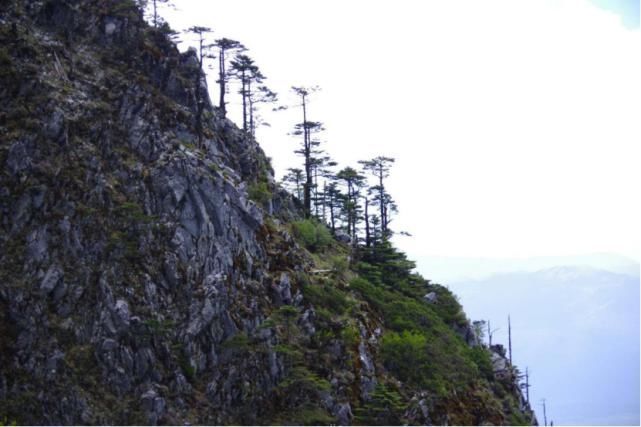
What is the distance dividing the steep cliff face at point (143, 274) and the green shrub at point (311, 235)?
4305 millimetres

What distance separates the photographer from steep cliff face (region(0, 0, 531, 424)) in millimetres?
28172

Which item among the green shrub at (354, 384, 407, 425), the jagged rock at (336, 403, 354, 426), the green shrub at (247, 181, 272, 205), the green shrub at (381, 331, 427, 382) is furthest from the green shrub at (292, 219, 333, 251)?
the jagged rock at (336, 403, 354, 426)

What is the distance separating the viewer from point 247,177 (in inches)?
1731

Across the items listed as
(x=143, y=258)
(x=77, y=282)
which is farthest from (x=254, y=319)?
(x=77, y=282)

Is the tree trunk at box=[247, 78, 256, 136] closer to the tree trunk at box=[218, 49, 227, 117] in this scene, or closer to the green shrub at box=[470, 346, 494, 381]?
the tree trunk at box=[218, 49, 227, 117]

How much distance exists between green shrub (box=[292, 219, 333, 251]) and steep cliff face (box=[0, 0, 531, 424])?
169 inches

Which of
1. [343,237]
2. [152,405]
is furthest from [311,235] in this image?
[152,405]

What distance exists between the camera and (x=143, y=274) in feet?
103

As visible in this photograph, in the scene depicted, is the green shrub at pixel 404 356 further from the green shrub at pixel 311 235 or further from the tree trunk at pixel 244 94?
the tree trunk at pixel 244 94

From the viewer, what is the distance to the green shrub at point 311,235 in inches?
1797

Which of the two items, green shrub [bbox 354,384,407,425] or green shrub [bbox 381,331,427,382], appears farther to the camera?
green shrub [bbox 381,331,427,382]

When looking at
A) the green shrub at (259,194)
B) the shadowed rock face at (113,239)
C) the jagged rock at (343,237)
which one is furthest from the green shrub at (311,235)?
the shadowed rock face at (113,239)

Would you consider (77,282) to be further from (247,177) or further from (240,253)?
(247,177)

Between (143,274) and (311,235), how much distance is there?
55.5ft
